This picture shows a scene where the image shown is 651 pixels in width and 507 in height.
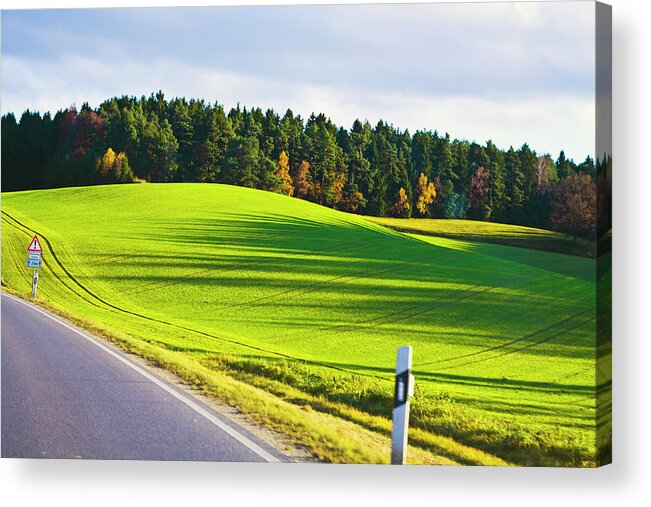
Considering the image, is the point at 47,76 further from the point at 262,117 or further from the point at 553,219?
the point at 553,219

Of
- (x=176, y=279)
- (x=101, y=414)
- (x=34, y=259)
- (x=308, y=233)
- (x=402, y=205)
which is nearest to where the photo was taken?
(x=101, y=414)

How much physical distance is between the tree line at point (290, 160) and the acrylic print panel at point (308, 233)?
0.08ft

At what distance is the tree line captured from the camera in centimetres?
841

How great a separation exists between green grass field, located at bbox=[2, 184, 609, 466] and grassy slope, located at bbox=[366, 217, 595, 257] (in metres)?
0.09

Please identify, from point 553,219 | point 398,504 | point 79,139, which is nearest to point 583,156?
point 553,219

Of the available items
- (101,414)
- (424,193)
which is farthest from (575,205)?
(101,414)

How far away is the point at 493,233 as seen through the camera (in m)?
8.54

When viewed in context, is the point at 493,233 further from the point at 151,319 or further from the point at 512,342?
the point at 151,319

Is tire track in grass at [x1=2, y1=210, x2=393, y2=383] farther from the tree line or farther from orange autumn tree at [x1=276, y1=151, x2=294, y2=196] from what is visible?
orange autumn tree at [x1=276, y1=151, x2=294, y2=196]

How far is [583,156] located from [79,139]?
18.9 ft

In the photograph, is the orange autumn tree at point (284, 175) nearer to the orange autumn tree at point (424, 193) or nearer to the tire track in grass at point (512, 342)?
the orange autumn tree at point (424, 193)

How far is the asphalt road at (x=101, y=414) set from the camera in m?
7.57

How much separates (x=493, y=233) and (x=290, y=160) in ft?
8.07

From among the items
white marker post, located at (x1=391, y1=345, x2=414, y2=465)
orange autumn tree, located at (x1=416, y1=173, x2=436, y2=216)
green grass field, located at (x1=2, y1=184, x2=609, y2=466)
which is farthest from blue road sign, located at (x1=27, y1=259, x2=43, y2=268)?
white marker post, located at (x1=391, y1=345, x2=414, y2=465)
